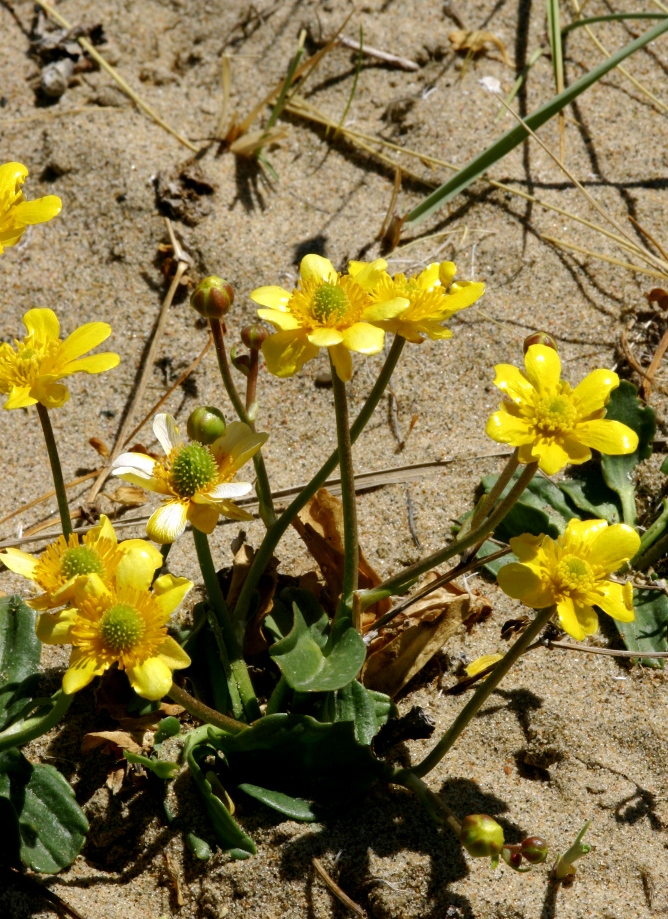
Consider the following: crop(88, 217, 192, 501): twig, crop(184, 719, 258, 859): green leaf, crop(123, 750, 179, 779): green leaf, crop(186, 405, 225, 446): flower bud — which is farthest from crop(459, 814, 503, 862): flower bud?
crop(88, 217, 192, 501): twig

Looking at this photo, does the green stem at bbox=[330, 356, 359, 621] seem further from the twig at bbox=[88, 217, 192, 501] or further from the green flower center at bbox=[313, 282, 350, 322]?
the twig at bbox=[88, 217, 192, 501]

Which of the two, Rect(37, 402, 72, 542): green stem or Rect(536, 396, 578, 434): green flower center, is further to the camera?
Rect(37, 402, 72, 542): green stem

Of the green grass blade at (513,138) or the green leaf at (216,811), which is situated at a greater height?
the green grass blade at (513,138)

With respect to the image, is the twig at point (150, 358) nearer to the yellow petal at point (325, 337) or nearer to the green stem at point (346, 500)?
the green stem at point (346, 500)

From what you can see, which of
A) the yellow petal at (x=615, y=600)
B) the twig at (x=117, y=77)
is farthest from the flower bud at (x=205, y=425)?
the twig at (x=117, y=77)

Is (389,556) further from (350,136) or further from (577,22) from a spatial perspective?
(577,22)

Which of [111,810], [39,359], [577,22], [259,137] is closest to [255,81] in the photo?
[259,137]
